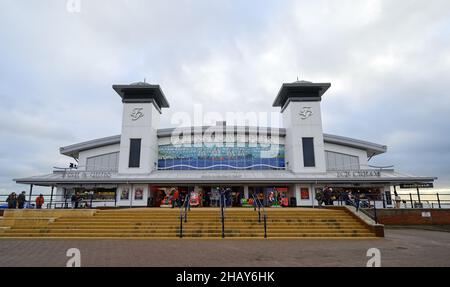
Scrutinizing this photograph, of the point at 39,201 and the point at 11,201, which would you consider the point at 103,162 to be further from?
the point at 11,201

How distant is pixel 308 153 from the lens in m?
26.5

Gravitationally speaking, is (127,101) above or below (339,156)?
above

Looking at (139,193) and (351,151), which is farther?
(351,151)

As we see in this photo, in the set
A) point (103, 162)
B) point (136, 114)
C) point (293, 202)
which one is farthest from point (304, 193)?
point (103, 162)

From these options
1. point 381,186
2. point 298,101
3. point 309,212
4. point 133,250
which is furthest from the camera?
point 298,101

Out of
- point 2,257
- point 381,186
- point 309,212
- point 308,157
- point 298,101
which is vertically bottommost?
point 2,257

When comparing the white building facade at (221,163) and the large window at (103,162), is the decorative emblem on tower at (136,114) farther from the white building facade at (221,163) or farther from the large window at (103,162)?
the large window at (103,162)

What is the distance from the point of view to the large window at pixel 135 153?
26422 mm

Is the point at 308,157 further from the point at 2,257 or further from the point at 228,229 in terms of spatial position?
the point at 2,257

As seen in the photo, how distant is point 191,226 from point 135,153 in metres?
15.5

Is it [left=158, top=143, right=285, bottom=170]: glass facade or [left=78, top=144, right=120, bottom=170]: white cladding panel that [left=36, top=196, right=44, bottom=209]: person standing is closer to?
[left=78, top=144, right=120, bottom=170]: white cladding panel

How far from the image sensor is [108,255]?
801 centimetres

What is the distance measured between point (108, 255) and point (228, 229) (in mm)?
5849
